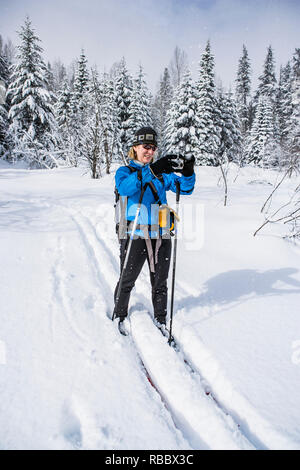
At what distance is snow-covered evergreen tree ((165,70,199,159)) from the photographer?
24594 mm

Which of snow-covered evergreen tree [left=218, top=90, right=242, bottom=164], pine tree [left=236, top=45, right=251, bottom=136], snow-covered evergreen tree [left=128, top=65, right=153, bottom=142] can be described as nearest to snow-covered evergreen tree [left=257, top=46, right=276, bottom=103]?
pine tree [left=236, top=45, right=251, bottom=136]

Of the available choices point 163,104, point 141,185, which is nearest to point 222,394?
point 141,185

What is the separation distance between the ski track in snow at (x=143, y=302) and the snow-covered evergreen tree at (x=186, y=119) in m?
20.4

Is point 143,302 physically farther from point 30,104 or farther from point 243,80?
point 243,80

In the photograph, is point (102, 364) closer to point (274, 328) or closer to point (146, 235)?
point (146, 235)

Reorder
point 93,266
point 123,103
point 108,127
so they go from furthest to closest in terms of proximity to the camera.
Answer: point 123,103, point 108,127, point 93,266

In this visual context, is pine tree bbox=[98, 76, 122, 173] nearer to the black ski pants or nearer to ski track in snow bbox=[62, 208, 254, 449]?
ski track in snow bbox=[62, 208, 254, 449]

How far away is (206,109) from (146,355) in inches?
1100

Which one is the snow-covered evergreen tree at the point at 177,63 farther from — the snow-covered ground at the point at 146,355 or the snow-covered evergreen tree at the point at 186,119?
the snow-covered ground at the point at 146,355

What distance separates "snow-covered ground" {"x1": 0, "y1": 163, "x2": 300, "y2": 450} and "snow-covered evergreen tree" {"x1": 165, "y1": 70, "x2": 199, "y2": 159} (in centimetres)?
2176

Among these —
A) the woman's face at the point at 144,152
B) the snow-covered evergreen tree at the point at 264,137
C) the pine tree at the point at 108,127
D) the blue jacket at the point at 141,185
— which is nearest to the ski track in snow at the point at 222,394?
the blue jacket at the point at 141,185

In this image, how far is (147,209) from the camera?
284cm

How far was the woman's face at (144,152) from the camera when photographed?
2752 millimetres

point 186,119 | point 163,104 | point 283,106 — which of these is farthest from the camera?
point 163,104
